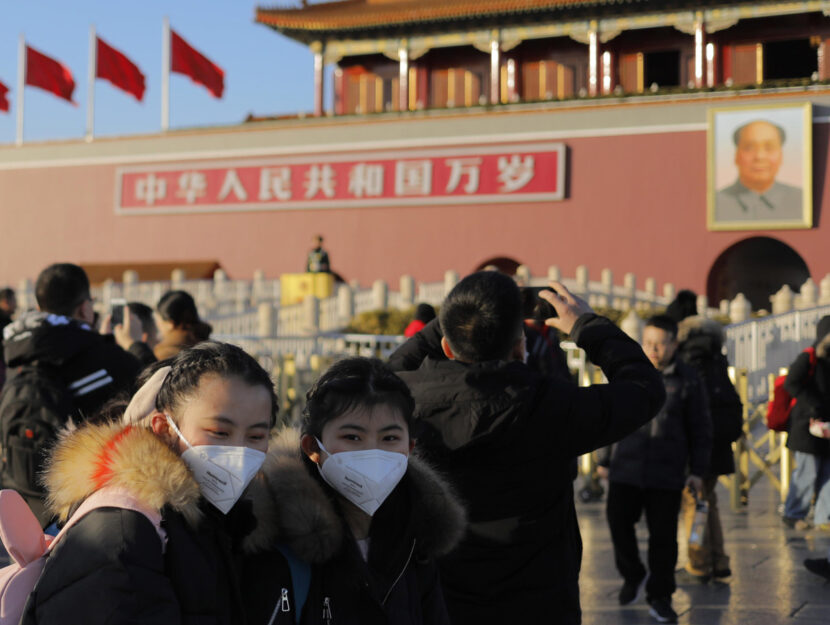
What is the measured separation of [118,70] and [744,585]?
20896 millimetres

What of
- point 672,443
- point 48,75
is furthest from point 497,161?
point 672,443

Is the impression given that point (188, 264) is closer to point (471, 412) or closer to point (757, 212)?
point (757, 212)

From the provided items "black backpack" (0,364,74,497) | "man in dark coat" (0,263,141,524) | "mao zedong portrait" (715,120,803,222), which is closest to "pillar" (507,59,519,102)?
"mao zedong portrait" (715,120,803,222)

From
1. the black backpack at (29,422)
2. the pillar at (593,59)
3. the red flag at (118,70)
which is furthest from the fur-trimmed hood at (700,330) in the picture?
the red flag at (118,70)

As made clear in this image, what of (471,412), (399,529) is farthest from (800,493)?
(399,529)

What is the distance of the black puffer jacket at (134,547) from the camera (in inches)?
58.4

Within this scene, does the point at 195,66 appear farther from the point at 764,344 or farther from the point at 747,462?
the point at 747,462

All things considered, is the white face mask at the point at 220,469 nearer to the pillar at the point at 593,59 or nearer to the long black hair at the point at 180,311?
the long black hair at the point at 180,311

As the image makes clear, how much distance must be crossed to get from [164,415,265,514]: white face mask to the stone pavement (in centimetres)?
303

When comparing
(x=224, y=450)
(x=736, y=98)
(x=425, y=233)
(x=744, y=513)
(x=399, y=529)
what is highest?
(x=736, y=98)

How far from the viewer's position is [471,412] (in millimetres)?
2312

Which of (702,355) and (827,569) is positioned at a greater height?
(702,355)

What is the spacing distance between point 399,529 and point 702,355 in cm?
373

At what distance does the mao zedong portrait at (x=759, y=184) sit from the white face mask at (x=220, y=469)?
17206mm
